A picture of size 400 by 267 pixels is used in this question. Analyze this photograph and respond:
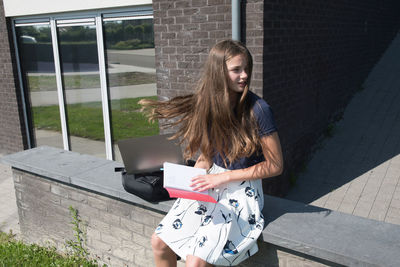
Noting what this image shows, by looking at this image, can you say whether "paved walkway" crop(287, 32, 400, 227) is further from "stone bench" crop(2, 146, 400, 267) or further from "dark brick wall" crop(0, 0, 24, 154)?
"dark brick wall" crop(0, 0, 24, 154)

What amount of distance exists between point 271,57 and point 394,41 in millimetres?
6852

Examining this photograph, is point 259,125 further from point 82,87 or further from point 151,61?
point 82,87

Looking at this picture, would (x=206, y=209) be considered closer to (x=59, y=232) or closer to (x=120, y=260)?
(x=120, y=260)

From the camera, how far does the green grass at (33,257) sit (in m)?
3.46

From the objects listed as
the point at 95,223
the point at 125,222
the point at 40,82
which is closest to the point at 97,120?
the point at 40,82

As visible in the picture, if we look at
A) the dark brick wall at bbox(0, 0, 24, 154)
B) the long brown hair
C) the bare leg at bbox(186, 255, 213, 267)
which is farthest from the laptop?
the dark brick wall at bbox(0, 0, 24, 154)

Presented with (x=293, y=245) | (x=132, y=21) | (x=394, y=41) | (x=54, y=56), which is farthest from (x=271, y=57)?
(x=394, y=41)

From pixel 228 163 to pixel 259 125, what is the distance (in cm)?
32

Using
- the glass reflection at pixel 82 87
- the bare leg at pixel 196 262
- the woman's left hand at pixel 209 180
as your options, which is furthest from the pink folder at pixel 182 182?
the glass reflection at pixel 82 87

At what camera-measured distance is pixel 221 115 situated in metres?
2.35

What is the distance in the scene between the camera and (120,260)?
3.19 metres

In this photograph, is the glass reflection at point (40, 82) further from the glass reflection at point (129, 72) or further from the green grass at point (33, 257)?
the green grass at point (33, 257)

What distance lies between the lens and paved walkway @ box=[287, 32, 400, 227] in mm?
4586

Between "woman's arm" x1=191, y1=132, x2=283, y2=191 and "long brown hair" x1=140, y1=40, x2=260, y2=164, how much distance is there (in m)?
0.08
